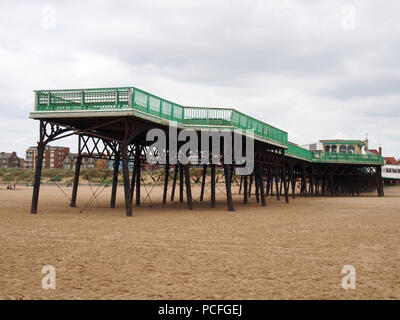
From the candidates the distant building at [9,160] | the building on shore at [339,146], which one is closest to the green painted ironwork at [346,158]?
the building on shore at [339,146]

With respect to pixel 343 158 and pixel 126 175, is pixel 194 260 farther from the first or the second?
pixel 343 158

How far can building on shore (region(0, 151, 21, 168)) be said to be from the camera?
16338cm

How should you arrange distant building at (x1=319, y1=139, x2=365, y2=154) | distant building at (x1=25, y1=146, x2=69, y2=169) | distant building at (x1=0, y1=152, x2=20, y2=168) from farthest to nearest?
distant building at (x1=0, y1=152, x2=20, y2=168), distant building at (x1=25, y1=146, x2=69, y2=169), distant building at (x1=319, y1=139, x2=365, y2=154)

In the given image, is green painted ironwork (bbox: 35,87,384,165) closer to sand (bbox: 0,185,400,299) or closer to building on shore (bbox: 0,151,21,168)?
sand (bbox: 0,185,400,299)

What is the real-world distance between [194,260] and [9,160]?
573 feet

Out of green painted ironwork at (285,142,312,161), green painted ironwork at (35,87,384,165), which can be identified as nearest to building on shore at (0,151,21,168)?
green painted ironwork at (285,142,312,161)

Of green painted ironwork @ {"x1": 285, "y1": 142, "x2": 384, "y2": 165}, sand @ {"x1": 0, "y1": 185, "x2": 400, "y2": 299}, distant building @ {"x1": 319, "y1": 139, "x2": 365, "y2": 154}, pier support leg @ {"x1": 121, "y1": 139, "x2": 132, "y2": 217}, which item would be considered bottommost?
sand @ {"x1": 0, "y1": 185, "x2": 400, "y2": 299}

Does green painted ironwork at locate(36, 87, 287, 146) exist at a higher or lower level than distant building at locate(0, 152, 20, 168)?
lower

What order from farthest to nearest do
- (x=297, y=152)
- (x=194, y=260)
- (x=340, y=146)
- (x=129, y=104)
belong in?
1. (x=340, y=146)
2. (x=297, y=152)
3. (x=129, y=104)
4. (x=194, y=260)

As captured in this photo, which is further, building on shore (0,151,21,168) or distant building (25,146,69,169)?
building on shore (0,151,21,168)

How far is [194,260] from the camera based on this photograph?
31.1 feet

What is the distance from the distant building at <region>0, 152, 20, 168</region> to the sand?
541 ft

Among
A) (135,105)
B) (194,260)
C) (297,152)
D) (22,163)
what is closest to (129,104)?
(135,105)

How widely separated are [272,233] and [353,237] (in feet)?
9.13
